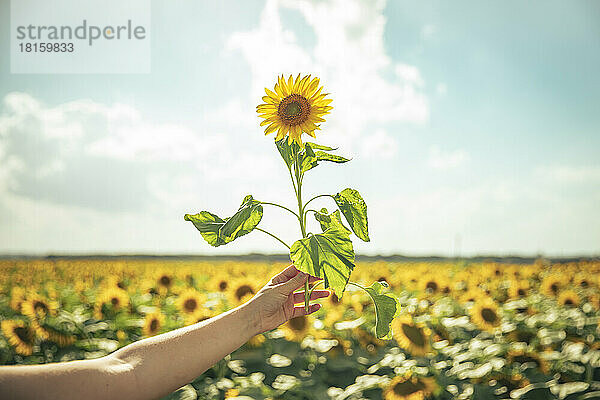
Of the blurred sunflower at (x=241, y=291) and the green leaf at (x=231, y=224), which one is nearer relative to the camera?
the green leaf at (x=231, y=224)

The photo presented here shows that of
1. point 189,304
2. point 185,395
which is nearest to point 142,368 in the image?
point 185,395

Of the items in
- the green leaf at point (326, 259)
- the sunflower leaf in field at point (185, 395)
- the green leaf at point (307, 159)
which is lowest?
the sunflower leaf in field at point (185, 395)

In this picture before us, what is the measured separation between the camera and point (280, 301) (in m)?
0.93

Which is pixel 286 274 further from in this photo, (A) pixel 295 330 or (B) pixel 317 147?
(A) pixel 295 330

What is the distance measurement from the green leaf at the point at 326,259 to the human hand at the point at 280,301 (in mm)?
178

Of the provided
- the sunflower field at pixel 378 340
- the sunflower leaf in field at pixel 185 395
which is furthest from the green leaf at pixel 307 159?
the sunflower leaf in field at pixel 185 395

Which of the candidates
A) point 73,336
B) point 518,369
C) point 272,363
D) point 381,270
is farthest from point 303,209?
point 381,270

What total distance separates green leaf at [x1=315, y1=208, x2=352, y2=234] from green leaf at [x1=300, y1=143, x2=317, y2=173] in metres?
0.07

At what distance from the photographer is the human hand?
0.91m

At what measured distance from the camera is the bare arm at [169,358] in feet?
2.57

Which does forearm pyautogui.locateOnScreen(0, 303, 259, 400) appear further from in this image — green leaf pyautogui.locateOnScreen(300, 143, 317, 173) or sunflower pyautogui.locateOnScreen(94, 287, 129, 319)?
sunflower pyautogui.locateOnScreen(94, 287, 129, 319)

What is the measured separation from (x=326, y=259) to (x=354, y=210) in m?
0.10

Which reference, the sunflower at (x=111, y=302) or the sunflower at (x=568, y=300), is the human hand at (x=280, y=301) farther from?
the sunflower at (x=568, y=300)

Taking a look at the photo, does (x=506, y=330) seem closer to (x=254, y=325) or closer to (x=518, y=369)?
(x=518, y=369)
